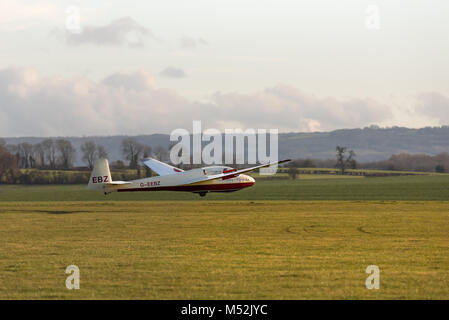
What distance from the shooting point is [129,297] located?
567 inches

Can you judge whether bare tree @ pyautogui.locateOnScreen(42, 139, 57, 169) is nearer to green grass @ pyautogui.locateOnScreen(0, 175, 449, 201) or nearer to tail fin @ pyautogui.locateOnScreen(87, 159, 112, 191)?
green grass @ pyautogui.locateOnScreen(0, 175, 449, 201)

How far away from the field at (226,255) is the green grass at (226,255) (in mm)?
31

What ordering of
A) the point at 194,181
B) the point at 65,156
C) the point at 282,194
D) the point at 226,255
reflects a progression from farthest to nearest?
the point at 65,156 < the point at 282,194 < the point at 194,181 < the point at 226,255

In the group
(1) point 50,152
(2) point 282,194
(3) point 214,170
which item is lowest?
(2) point 282,194

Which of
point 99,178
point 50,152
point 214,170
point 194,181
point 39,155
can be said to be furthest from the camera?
point 39,155

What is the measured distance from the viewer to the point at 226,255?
2095cm

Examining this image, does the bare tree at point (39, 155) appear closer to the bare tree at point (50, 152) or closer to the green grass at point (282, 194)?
the bare tree at point (50, 152)

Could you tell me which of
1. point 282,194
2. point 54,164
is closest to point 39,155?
point 54,164

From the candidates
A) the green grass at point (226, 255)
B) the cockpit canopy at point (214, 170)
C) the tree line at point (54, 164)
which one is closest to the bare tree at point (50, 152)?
the tree line at point (54, 164)

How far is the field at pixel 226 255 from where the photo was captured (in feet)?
49.7

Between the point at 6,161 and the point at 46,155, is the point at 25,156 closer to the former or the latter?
the point at 46,155

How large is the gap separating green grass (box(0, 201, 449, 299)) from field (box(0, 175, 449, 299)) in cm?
3
